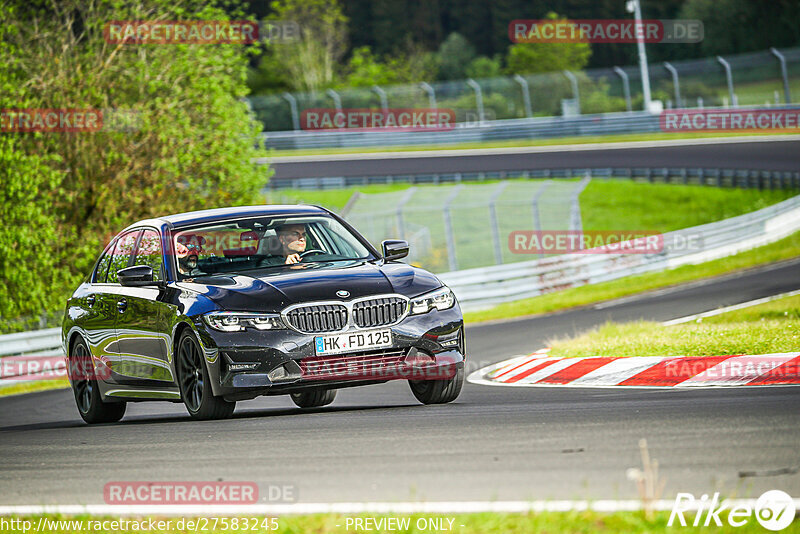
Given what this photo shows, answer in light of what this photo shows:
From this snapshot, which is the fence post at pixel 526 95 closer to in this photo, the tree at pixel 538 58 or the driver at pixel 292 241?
the tree at pixel 538 58

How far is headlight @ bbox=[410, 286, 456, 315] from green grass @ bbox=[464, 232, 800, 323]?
44.2 feet

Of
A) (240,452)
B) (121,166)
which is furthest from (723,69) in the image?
(240,452)

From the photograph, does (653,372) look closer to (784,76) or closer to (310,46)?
(784,76)

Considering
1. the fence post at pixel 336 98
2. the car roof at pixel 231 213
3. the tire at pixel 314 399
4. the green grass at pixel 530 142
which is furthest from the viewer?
the fence post at pixel 336 98

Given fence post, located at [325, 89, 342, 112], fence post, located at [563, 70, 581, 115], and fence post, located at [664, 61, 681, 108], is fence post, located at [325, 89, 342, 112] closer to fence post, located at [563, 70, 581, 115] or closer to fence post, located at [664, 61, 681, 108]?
fence post, located at [563, 70, 581, 115]

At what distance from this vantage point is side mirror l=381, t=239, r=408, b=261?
1020cm

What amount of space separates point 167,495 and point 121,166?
20.3 m

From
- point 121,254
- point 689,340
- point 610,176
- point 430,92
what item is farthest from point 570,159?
point 121,254

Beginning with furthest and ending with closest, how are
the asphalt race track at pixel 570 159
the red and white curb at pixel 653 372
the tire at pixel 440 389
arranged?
the asphalt race track at pixel 570 159 → the red and white curb at pixel 653 372 → the tire at pixel 440 389

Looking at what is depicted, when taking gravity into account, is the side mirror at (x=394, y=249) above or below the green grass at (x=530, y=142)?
above

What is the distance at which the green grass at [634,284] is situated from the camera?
2384 cm

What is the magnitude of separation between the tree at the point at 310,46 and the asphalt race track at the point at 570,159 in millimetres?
25394

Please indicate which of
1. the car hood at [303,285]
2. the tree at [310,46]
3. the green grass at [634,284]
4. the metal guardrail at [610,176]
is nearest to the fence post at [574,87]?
the metal guardrail at [610,176]

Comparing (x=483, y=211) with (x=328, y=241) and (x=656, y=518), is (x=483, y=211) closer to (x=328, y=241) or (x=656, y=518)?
(x=328, y=241)
